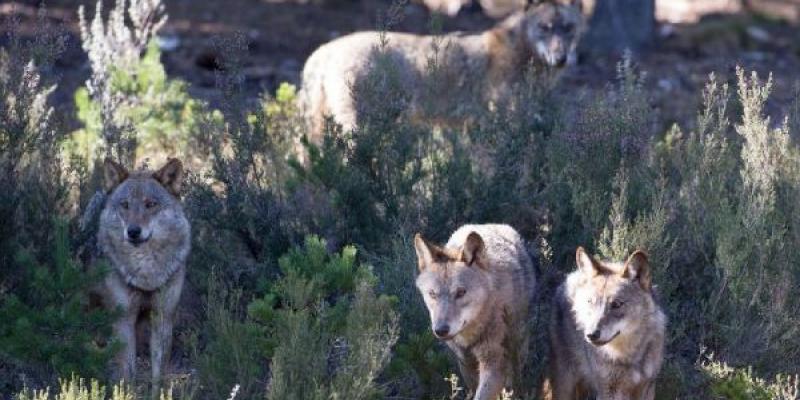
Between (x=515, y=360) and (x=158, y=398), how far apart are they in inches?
74.4

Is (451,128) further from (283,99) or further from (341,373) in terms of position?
(341,373)

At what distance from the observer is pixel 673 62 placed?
637 inches

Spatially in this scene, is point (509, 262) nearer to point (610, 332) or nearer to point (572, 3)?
point (610, 332)

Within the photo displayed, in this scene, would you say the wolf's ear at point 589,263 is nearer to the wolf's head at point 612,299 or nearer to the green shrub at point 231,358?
the wolf's head at point 612,299

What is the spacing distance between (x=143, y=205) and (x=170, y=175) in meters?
0.30

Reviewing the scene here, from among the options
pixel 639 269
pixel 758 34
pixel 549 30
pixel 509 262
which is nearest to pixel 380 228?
pixel 509 262

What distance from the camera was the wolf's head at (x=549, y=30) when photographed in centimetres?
1223

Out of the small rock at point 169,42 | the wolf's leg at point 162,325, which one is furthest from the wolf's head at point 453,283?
the small rock at point 169,42

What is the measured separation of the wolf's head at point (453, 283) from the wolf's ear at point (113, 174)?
1.85m

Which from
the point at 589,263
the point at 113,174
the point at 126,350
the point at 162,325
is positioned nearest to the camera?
the point at 589,263

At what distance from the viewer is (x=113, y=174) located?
7969mm

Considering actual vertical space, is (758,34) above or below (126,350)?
above

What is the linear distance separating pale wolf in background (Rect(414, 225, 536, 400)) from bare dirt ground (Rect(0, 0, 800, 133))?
19.8 ft

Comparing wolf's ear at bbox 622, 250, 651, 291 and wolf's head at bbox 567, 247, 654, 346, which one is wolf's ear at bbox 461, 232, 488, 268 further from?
wolf's ear at bbox 622, 250, 651, 291
